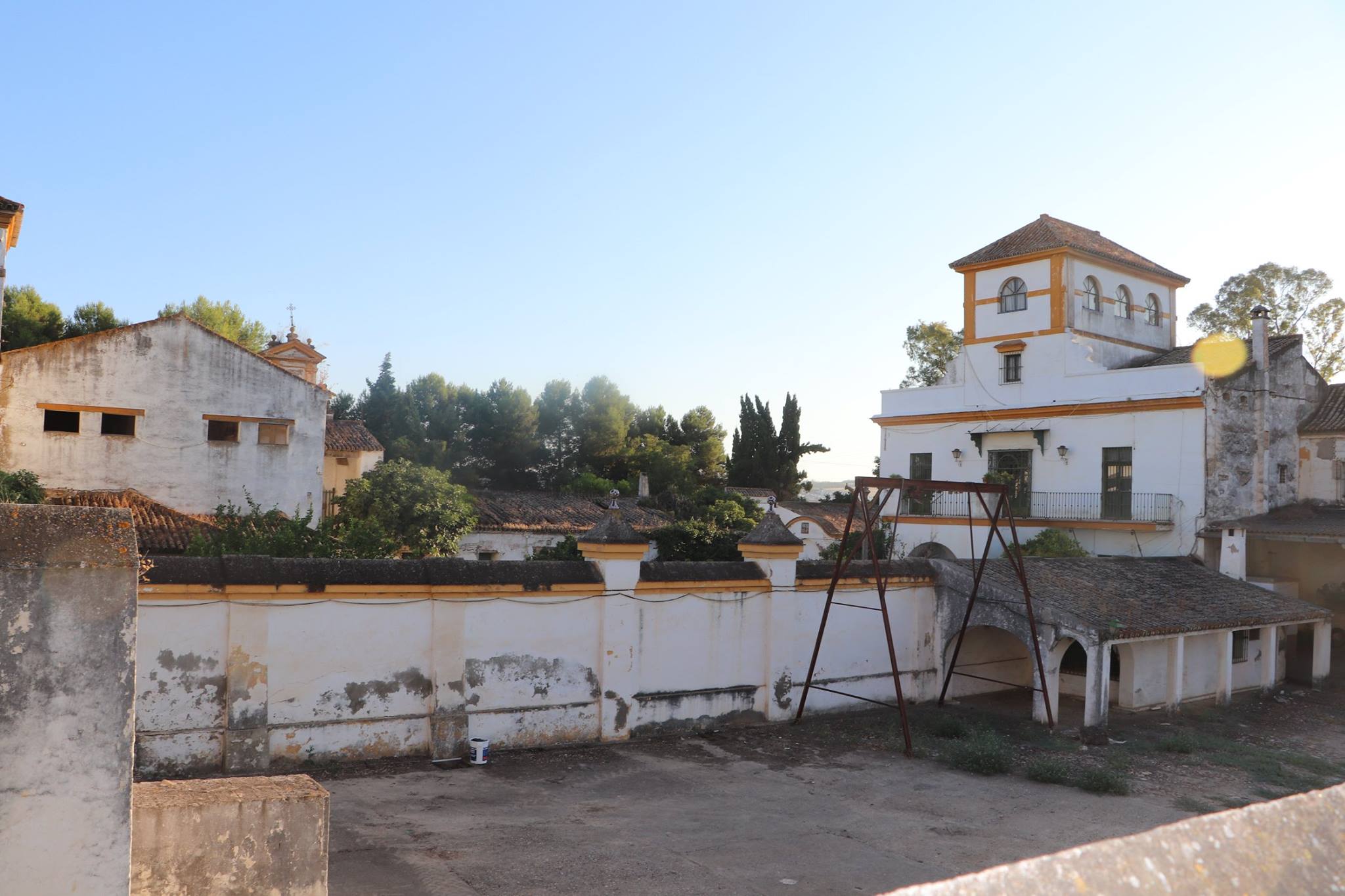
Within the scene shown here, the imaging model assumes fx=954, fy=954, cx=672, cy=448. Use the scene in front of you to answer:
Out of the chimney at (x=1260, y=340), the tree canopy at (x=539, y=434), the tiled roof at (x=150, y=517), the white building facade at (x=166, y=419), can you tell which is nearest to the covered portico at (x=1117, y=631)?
the chimney at (x=1260, y=340)

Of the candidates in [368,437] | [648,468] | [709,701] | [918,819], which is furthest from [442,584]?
[648,468]

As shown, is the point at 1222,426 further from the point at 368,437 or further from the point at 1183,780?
the point at 368,437

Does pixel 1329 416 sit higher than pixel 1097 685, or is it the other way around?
pixel 1329 416

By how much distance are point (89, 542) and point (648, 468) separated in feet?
160

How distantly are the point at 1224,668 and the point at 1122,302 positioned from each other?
44.3 feet

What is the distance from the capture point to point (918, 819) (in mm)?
10508

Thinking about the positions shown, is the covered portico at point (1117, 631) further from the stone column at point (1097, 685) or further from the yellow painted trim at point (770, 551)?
the yellow painted trim at point (770, 551)

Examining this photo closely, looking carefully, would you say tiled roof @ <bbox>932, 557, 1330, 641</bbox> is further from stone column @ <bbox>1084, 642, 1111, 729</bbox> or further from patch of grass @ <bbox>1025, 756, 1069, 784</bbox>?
patch of grass @ <bbox>1025, 756, 1069, 784</bbox>

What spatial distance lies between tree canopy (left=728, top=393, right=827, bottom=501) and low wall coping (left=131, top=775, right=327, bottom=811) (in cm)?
4761

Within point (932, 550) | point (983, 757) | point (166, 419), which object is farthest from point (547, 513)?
point (983, 757)

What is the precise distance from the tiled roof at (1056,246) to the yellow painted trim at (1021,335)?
226cm

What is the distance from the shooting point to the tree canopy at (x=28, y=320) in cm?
3603

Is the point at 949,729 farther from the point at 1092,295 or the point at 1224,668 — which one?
the point at 1092,295

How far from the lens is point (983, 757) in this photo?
1270cm
